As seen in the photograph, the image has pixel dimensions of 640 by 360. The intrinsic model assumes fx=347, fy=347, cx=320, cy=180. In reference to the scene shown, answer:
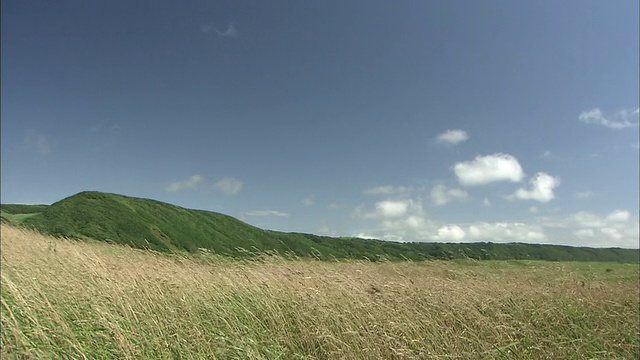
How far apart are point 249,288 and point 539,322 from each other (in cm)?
483

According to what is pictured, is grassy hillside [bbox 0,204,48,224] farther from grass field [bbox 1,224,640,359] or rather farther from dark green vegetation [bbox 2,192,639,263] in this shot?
grass field [bbox 1,224,640,359]

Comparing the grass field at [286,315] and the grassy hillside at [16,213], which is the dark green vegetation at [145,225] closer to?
the grassy hillside at [16,213]

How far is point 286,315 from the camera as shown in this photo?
510cm

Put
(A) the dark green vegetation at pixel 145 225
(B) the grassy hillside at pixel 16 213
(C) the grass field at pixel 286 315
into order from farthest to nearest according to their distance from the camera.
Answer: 1. (A) the dark green vegetation at pixel 145 225
2. (B) the grassy hillside at pixel 16 213
3. (C) the grass field at pixel 286 315

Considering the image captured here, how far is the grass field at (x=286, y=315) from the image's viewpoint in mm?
4090

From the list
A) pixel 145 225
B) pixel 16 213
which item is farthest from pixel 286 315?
pixel 16 213

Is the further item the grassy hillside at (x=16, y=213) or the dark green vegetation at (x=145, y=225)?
the dark green vegetation at (x=145, y=225)

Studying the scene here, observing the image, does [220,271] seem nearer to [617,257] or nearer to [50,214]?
[50,214]

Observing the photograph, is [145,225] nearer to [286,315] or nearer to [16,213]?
[16,213]

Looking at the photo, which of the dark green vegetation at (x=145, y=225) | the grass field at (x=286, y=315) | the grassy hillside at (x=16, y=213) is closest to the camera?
the grass field at (x=286, y=315)

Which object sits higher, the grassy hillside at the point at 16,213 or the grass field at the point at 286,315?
the grassy hillside at the point at 16,213

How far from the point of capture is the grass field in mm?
4090

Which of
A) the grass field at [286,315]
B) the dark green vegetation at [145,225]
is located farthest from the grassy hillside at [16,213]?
the grass field at [286,315]

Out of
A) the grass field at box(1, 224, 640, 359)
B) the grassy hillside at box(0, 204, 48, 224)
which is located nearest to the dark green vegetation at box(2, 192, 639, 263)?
the grassy hillside at box(0, 204, 48, 224)
